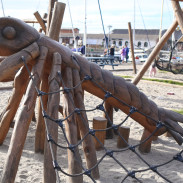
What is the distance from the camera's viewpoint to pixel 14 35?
2.60 m

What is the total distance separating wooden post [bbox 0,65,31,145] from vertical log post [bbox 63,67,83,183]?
0.41 metres

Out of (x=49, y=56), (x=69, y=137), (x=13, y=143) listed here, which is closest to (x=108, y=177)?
(x=69, y=137)

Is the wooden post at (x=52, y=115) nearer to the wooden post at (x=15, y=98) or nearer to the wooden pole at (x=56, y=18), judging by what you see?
the wooden post at (x=15, y=98)

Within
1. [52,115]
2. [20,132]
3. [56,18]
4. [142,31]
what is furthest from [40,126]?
[142,31]

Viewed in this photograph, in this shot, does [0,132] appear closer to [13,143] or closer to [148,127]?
[13,143]

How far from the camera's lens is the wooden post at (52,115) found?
231 centimetres

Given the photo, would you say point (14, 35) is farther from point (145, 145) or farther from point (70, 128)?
point (145, 145)

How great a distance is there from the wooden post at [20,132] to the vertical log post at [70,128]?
0.30 m

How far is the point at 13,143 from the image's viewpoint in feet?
7.25

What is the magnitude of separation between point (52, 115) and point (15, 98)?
65 cm

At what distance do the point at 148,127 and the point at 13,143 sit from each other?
170 cm

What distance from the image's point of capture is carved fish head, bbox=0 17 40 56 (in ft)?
8.42

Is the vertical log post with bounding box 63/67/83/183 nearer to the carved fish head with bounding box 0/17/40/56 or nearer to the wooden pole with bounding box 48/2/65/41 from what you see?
the carved fish head with bounding box 0/17/40/56

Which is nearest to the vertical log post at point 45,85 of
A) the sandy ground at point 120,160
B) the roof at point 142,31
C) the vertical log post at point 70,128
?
the sandy ground at point 120,160
